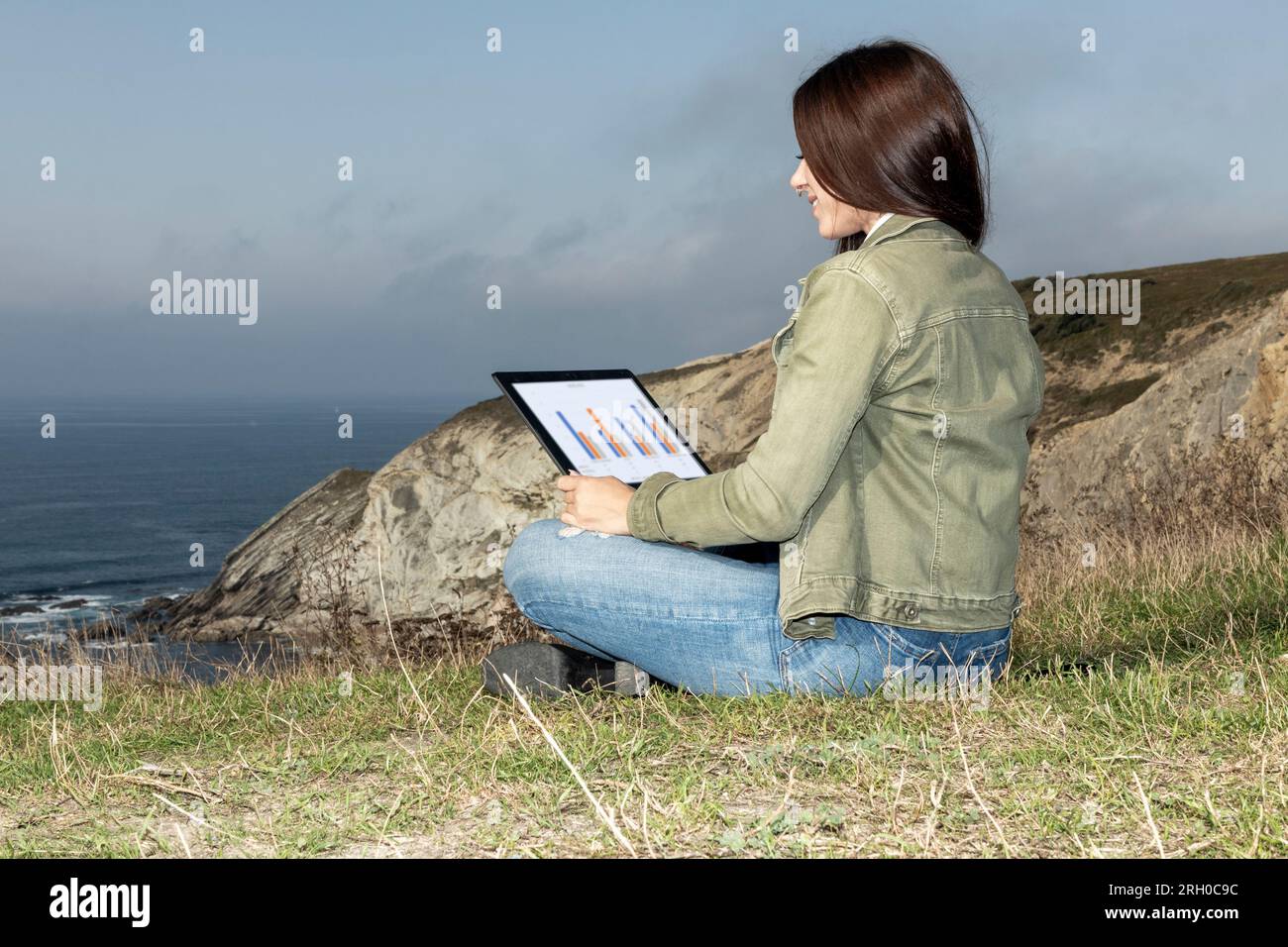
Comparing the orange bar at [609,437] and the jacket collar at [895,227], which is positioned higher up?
the jacket collar at [895,227]

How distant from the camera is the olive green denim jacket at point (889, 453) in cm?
309

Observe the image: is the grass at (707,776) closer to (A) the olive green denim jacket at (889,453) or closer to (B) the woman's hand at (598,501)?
(A) the olive green denim jacket at (889,453)

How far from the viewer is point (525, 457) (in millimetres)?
27062

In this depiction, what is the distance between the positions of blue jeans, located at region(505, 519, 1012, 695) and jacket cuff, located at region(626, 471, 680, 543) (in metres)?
0.23

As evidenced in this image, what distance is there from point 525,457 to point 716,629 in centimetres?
2357

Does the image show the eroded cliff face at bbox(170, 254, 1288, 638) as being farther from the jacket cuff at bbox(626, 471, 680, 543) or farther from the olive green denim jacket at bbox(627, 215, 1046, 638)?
the jacket cuff at bbox(626, 471, 680, 543)

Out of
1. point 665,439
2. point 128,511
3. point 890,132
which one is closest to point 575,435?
point 665,439

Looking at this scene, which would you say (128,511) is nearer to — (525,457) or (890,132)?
(525,457)

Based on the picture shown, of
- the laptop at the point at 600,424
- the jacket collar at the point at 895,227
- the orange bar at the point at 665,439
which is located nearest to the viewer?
the jacket collar at the point at 895,227

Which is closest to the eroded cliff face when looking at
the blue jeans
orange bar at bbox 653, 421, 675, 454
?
orange bar at bbox 653, 421, 675, 454

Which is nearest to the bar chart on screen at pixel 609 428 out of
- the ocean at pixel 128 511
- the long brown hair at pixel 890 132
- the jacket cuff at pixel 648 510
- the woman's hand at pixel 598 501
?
the woman's hand at pixel 598 501

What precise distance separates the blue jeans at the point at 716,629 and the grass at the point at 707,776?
0.10 m

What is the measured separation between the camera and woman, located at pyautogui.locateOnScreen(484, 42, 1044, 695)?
3.11 meters

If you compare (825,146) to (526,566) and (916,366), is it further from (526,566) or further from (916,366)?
(526,566)
